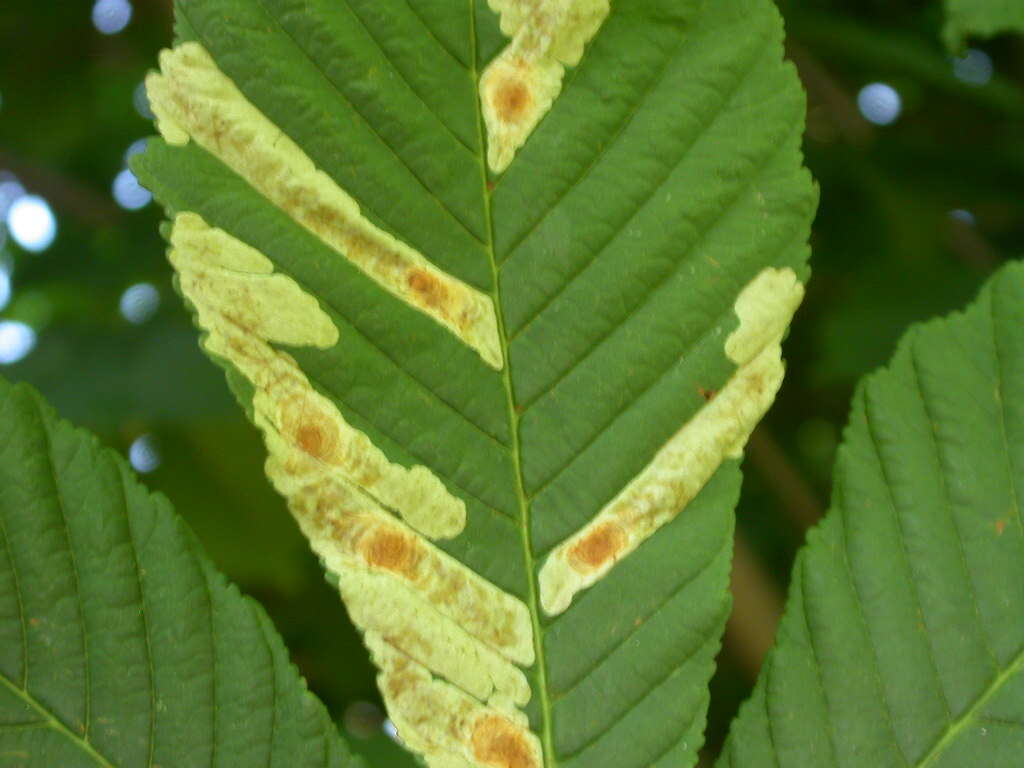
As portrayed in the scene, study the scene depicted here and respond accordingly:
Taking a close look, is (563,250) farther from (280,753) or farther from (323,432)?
(280,753)

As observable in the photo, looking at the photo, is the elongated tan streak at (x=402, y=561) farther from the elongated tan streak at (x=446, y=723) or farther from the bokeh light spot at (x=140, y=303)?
the bokeh light spot at (x=140, y=303)

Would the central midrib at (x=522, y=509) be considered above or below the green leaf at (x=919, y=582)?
above

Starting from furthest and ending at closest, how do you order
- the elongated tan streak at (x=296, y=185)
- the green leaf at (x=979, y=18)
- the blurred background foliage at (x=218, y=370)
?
the blurred background foliage at (x=218, y=370) < the green leaf at (x=979, y=18) < the elongated tan streak at (x=296, y=185)

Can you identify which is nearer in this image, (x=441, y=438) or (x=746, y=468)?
(x=441, y=438)

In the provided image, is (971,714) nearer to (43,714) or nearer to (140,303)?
(43,714)

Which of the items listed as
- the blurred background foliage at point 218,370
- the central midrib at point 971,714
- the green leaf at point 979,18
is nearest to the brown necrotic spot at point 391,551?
the central midrib at point 971,714

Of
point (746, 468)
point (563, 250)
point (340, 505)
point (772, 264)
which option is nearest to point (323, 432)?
point (340, 505)

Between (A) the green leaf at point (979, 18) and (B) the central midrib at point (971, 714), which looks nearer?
(B) the central midrib at point (971, 714)

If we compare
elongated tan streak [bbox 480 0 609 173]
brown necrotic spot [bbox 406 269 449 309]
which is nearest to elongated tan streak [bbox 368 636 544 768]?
Answer: brown necrotic spot [bbox 406 269 449 309]
